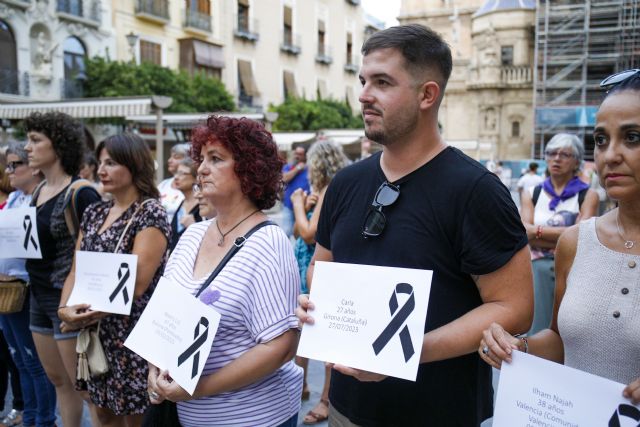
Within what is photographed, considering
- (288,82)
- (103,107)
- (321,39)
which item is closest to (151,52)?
(288,82)

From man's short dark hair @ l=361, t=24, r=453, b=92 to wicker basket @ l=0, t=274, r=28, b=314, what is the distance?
9.56 ft

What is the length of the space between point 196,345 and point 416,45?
127cm

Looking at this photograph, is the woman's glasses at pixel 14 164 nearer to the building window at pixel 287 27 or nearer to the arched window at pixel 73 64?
the arched window at pixel 73 64

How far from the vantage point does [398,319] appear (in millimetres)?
1623

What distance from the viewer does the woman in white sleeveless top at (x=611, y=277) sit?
1.56 meters

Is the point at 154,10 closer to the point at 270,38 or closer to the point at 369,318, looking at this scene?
the point at 270,38

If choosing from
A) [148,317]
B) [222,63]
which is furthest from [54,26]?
[148,317]

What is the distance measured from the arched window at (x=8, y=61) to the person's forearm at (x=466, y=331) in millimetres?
21959

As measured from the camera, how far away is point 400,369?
5.17 ft

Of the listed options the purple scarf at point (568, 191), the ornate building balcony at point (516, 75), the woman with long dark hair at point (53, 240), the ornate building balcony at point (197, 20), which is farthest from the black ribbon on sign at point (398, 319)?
the ornate building balcony at point (516, 75)

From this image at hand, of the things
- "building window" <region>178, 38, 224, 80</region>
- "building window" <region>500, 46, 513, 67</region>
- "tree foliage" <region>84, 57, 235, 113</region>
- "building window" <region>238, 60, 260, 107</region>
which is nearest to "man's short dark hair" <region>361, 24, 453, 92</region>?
"tree foliage" <region>84, 57, 235, 113</region>

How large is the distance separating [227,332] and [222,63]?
28372 mm

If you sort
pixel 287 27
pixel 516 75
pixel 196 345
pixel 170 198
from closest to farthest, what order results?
pixel 196 345 → pixel 170 198 → pixel 287 27 → pixel 516 75

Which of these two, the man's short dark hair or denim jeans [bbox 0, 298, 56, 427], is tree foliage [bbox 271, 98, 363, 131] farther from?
the man's short dark hair
